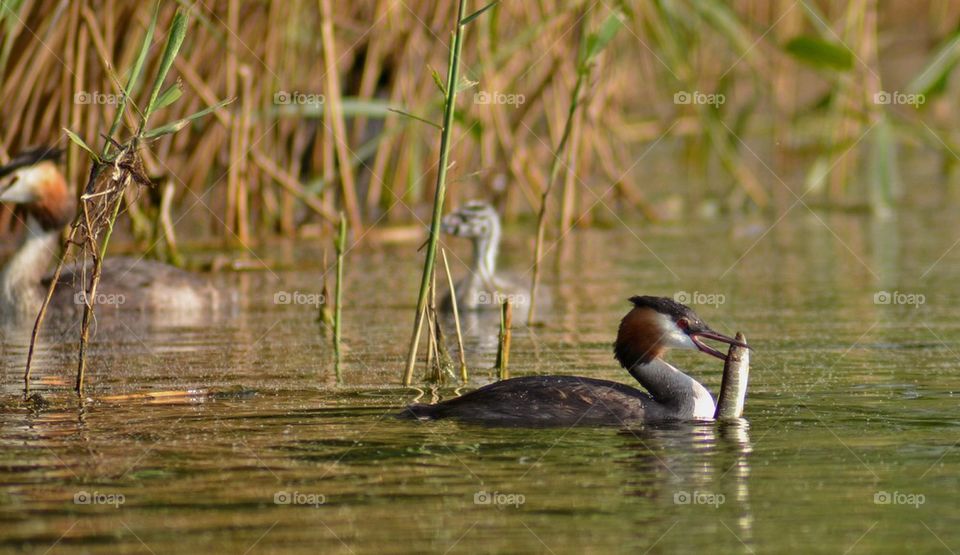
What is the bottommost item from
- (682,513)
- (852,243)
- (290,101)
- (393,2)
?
(682,513)

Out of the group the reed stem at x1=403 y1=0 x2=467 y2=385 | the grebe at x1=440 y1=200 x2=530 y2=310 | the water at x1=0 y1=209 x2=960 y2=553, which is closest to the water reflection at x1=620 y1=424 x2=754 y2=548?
the water at x1=0 y1=209 x2=960 y2=553

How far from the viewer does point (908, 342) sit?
348 inches

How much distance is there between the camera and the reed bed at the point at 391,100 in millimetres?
11898

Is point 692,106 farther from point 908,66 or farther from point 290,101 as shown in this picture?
point 908,66

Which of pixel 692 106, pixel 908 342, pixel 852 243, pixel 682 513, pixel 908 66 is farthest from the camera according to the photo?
pixel 908 66

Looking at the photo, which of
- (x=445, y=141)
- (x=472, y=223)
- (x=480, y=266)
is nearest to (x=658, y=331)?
(x=445, y=141)

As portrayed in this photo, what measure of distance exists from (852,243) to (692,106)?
10.2 ft

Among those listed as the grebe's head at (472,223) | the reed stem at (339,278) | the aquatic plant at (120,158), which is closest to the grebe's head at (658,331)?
the reed stem at (339,278)

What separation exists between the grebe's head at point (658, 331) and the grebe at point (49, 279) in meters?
4.22

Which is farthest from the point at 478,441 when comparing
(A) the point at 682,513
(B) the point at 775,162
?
(B) the point at 775,162

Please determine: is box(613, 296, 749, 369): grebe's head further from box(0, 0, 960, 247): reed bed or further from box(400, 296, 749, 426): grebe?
box(0, 0, 960, 247): reed bed

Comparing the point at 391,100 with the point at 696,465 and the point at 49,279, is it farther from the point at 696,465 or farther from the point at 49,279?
the point at 696,465

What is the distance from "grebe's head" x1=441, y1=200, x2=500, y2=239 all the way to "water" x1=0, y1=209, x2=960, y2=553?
3.42 feet

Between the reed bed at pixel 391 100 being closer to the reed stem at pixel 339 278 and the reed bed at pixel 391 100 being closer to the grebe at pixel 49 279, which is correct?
the grebe at pixel 49 279
